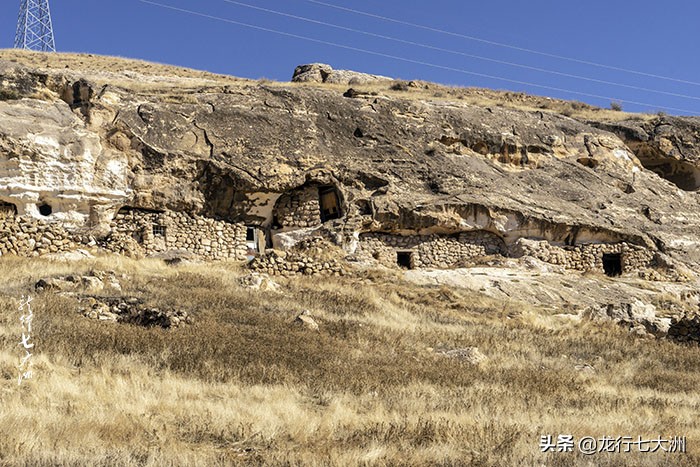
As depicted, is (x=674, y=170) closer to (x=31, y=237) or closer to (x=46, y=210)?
(x=46, y=210)

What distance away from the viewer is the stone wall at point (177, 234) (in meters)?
18.0

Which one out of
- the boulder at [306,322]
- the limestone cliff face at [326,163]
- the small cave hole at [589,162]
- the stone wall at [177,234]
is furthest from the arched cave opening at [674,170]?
the boulder at [306,322]

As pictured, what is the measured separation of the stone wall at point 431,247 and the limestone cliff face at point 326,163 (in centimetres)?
31

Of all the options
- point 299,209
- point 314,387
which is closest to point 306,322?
point 314,387

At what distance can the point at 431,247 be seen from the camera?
20281 mm

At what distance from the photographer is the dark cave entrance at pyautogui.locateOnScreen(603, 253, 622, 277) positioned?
2109 cm

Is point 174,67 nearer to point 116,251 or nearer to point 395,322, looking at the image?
point 116,251

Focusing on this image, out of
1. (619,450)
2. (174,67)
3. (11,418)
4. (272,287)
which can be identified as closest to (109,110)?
(272,287)

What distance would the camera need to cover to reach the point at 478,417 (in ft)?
23.9

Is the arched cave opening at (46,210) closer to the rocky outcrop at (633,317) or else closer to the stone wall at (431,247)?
the stone wall at (431,247)

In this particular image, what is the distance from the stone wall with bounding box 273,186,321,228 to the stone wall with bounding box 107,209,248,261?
1.20m

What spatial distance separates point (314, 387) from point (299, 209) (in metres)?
12.1

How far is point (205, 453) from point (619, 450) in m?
3.75

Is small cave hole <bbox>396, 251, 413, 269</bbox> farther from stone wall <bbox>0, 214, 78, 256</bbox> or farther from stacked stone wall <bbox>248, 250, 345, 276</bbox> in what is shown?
stone wall <bbox>0, 214, 78, 256</bbox>
